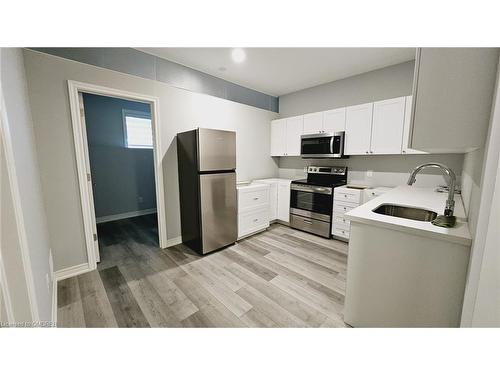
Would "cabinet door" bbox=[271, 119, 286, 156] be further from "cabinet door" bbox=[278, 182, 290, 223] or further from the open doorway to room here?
the open doorway to room

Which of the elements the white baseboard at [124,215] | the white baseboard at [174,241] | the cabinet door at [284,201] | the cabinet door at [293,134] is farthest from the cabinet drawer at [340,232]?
the white baseboard at [124,215]

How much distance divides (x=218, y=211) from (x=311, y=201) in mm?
1604

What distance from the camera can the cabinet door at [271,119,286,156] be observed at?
4.00m

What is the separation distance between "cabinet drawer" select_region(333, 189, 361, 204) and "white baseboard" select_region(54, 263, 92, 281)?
3.42 meters

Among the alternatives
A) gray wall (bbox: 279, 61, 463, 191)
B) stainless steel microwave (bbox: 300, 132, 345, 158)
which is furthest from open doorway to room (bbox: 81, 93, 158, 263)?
gray wall (bbox: 279, 61, 463, 191)

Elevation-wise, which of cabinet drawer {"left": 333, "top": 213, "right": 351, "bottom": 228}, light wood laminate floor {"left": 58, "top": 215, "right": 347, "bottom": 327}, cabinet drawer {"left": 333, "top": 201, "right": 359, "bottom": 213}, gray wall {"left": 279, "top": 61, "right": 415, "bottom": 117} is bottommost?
light wood laminate floor {"left": 58, "top": 215, "right": 347, "bottom": 327}

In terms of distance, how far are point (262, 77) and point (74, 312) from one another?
3758 millimetres

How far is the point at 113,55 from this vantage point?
2.24 metres

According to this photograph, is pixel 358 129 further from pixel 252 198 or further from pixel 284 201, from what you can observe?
pixel 252 198

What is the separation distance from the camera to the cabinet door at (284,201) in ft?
12.0

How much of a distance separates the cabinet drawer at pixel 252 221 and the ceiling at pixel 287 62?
224 centimetres

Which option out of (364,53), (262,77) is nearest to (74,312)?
(262,77)

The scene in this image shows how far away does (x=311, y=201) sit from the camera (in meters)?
3.31

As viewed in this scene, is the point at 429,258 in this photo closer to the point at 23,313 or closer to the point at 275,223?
the point at 23,313
